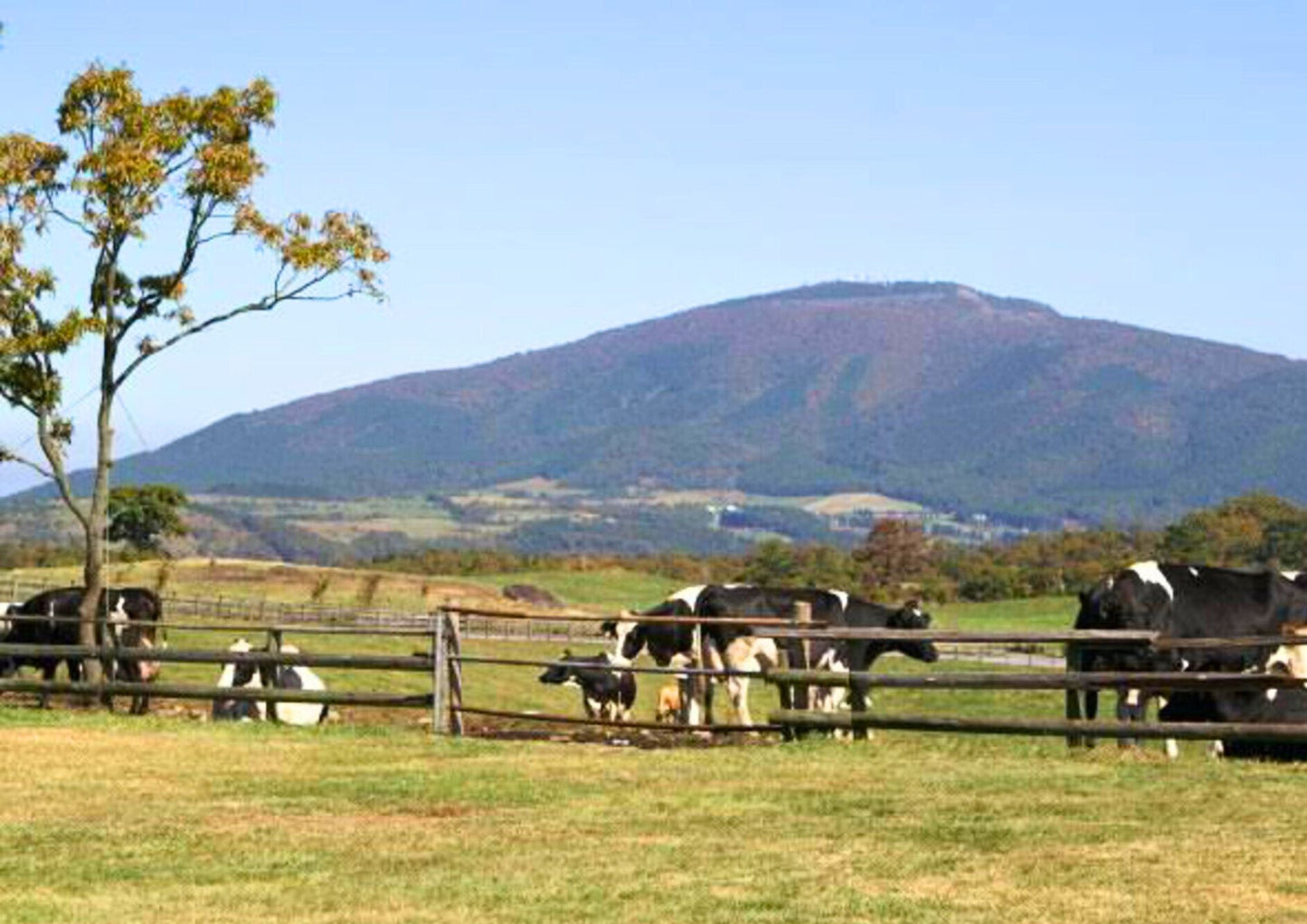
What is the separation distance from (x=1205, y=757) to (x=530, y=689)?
1280 inches

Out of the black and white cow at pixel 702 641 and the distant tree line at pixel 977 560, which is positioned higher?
the distant tree line at pixel 977 560

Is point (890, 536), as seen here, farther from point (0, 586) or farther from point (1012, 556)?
point (0, 586)

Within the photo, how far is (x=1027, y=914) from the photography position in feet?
50.6

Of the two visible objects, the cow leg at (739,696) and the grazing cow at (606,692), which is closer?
the cow leg at (739,696)

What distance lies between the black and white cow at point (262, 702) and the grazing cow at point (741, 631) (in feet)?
15.7

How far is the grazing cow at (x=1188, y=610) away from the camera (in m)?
28.9

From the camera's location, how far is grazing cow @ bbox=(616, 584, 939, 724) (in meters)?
33.0

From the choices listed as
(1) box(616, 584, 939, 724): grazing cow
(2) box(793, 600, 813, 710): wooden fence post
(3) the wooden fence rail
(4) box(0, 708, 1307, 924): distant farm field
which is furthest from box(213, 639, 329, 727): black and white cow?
(2) box(793, 600, 813, 710): wooden fence post

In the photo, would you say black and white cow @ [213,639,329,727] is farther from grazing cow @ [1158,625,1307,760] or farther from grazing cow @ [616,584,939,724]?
grazing cow @ [1158,625,1307,760]

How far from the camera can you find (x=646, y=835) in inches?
750

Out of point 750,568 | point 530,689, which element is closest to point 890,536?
point 750,568

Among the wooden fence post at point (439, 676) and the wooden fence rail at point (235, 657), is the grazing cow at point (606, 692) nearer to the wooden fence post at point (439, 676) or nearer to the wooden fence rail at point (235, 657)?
the wooden fence rail at point (235, 657)

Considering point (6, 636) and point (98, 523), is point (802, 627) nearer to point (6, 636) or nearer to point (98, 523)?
point (98, 523)

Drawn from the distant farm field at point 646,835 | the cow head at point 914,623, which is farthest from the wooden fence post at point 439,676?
the cow head at point 914,623
